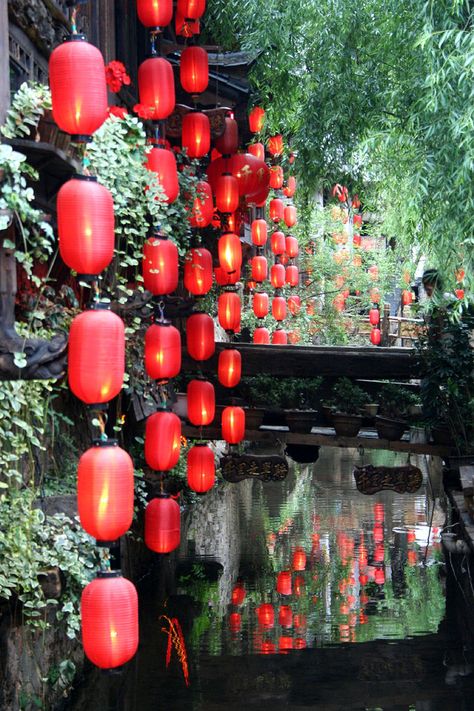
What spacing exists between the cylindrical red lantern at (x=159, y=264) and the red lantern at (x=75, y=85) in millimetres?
3469

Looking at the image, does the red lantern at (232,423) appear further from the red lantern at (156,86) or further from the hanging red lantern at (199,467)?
the red lantern at (156,86)

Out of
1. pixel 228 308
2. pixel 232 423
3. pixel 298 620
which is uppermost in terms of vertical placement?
pixel 228 308

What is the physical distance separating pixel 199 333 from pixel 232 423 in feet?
6.91

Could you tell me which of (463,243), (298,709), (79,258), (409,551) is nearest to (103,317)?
(79,258)

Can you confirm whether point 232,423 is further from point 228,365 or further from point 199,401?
point 199,401

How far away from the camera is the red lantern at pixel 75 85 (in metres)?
6.06

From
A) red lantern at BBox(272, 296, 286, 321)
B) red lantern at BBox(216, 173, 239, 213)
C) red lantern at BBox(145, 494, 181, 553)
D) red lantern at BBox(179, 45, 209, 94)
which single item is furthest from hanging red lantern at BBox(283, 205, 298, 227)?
red lantern at BBox(145, 494, 181, 553)

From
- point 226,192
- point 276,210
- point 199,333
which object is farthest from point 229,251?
point 276,210

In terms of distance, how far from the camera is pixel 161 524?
10.5 m

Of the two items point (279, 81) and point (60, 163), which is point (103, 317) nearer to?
point (60, 163)

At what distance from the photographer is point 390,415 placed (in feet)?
48.1

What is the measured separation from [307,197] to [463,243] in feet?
17.3

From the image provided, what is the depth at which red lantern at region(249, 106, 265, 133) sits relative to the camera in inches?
532

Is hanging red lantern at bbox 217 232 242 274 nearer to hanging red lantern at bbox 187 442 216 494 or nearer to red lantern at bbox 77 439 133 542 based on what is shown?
hanging red lantern at bbox 187 442 216 494
